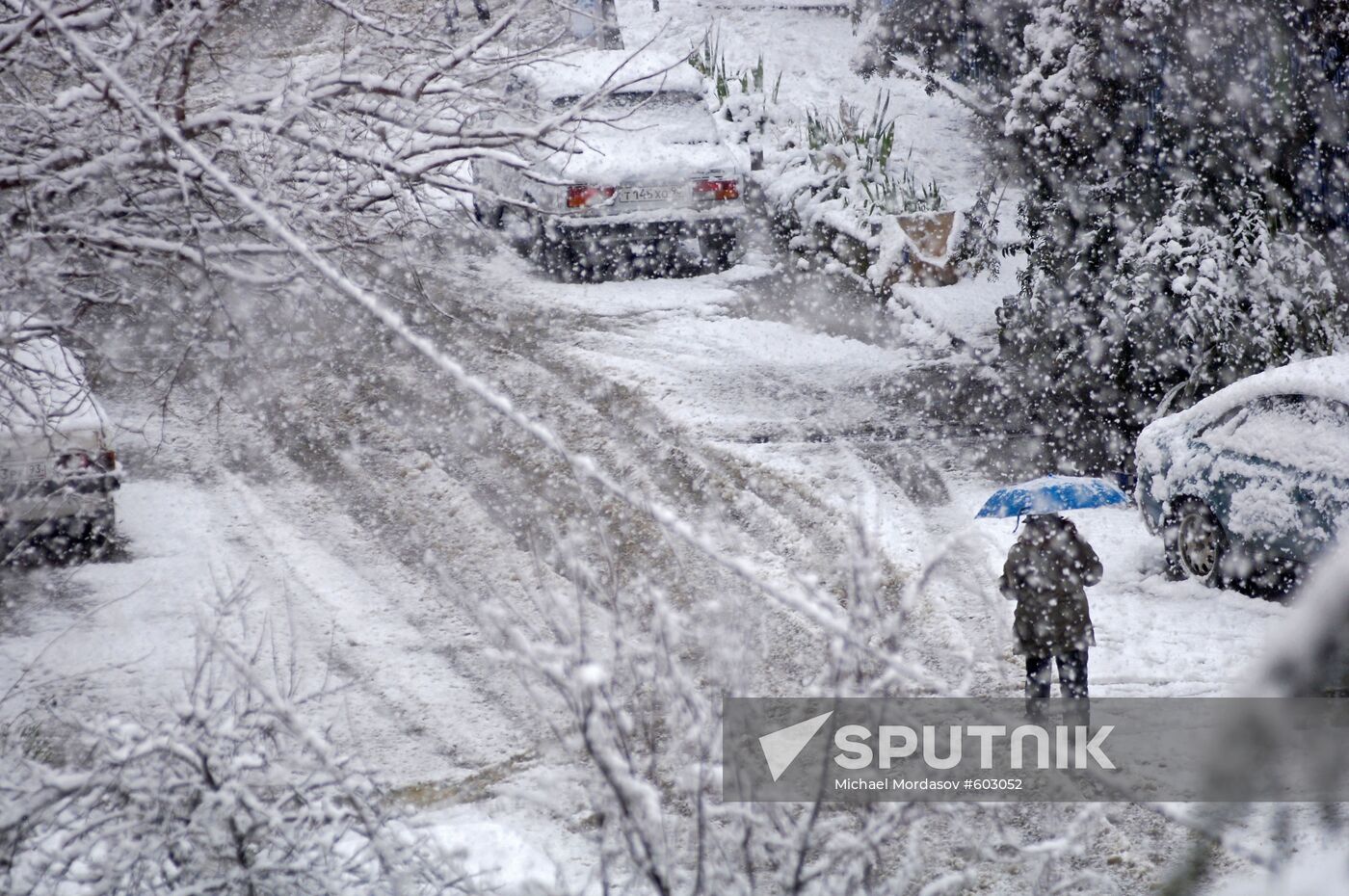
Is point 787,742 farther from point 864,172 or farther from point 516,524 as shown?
point 864,172

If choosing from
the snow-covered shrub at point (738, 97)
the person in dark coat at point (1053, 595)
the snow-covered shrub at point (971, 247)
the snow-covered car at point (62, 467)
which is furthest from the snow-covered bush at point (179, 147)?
the snow-covered shrub at point (738, 97)

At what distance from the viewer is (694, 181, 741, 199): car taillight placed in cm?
1317

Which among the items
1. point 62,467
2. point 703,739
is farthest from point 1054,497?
point 62,467

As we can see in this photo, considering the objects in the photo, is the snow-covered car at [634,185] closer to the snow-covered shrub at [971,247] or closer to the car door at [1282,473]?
the snow-covered shrub at [971,247]

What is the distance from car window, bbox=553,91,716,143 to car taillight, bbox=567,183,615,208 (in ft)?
3.01

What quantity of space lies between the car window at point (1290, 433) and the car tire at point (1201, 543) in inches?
16.2

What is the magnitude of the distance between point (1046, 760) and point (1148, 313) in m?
4.84

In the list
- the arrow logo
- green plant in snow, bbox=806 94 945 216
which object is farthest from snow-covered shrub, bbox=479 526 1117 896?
green plant in snow, bbox=806 94 945 216

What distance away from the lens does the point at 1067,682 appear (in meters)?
5.90

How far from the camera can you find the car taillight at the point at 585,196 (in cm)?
1285

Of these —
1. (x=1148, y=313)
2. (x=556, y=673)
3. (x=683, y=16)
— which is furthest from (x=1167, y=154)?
(x=683, y=16)

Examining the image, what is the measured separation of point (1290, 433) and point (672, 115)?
8.43 m

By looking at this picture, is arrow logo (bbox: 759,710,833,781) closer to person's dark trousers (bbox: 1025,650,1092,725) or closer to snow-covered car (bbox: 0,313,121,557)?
person's dark trousers (bbox: 1025,650,1092,725)

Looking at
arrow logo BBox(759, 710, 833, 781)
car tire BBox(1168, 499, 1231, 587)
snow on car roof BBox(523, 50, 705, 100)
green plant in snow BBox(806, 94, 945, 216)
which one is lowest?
arrow logo BBox(759, 710, 833, 781)
